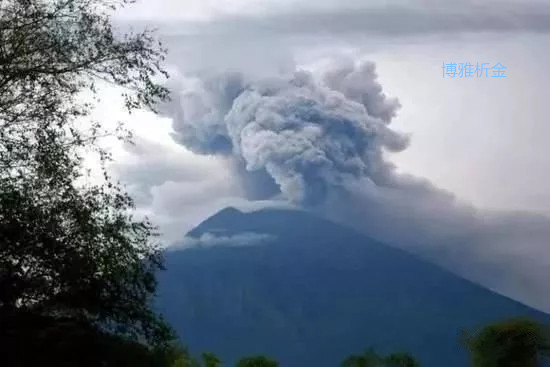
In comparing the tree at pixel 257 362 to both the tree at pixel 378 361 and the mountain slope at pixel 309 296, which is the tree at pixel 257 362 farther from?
the mountain slope at pixel 309 296

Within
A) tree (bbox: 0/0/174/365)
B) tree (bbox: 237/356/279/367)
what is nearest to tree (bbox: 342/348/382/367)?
tree (bbox: 237/356/279/367)

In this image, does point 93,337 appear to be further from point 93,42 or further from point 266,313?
point 266,313

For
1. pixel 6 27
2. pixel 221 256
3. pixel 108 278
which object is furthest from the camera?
pixel 221 256

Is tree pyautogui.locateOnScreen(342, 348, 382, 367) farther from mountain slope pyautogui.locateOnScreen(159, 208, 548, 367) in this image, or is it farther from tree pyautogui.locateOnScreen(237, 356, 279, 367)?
mountain slope pyautogui.locateOnScreen(159, 208, 548, 367)

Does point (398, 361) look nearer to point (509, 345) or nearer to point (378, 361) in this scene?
point (378, 361)

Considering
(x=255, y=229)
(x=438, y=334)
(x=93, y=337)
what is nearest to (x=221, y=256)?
(x=255, y=229)

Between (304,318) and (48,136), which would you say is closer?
(48,136)

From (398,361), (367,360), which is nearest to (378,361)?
(367,360)
